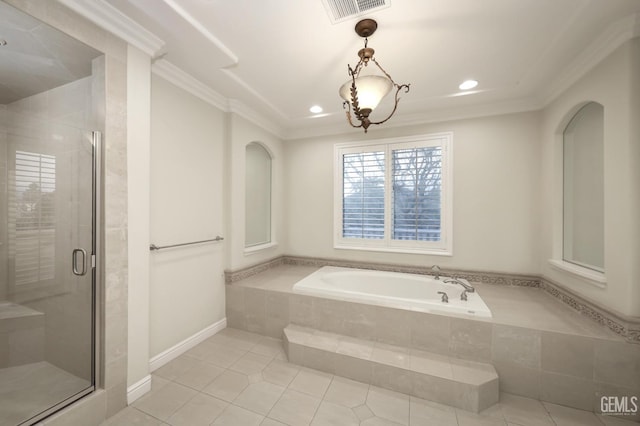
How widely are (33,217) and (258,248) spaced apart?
193 cm

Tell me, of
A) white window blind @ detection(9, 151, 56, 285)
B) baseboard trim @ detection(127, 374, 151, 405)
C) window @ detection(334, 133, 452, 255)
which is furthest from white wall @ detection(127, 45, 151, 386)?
window @ detection(334, 133, 452, 255)

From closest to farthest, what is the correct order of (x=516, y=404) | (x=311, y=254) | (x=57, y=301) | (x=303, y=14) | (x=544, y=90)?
(x=303, y=14) < (x=516, y=404) < (x=57, y=301) < (x=544, y=90) < (x=311, y=254)

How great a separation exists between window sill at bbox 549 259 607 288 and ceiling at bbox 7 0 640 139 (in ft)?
5.19

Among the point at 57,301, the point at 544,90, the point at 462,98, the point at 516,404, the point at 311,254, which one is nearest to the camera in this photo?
the point at 516,404

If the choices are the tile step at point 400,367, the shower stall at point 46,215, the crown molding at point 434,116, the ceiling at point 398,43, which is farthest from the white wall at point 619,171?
the shower stall at point 46,215

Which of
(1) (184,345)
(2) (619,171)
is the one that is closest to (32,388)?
(1) (184,345)

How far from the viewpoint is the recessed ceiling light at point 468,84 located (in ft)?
7.48

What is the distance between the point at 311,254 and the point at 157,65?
8.77 feet

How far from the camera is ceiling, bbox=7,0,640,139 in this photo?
144cm

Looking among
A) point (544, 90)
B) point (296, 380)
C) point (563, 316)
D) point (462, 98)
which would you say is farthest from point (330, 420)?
point (544, 90)

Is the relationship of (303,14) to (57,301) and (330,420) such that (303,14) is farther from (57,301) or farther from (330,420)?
(57,301)

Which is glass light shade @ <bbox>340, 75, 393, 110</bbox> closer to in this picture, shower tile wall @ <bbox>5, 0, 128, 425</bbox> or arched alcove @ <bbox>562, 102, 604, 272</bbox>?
shower tile wall @ <bbox>5, 0, 128, 425</bbox>

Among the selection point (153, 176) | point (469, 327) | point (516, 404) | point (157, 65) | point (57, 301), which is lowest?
point (516, 404)

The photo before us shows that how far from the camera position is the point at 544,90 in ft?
7.79
